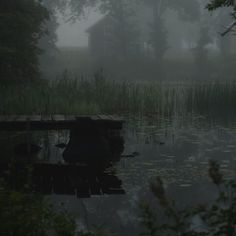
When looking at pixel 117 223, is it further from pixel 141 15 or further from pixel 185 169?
pixel 141 15

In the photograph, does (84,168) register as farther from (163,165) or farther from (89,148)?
(163,165)

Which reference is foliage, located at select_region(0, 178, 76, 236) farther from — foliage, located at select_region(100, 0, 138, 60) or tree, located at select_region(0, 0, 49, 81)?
foliage, located at select_region(100, 0, 138, 60)

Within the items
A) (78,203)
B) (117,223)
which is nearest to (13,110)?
(78,203)

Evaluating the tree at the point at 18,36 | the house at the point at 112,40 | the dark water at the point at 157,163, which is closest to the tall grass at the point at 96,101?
the tree at the point at 18,36

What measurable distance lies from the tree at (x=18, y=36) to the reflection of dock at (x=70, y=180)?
20.8 feet

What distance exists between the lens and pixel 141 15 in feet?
240

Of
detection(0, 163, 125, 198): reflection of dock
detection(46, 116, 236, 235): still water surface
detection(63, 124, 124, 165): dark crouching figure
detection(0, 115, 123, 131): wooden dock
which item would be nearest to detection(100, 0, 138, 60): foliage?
detection(46, 116, 236, 235): still water surface

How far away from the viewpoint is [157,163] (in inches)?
387

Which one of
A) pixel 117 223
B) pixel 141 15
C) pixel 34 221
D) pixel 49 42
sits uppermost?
pixel 141 15

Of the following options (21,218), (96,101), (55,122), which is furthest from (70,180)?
(96,101)

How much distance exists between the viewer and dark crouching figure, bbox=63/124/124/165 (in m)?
10.4

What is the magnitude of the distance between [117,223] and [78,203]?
1.05 meters

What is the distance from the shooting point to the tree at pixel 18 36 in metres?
15.1

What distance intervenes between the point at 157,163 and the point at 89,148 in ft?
5.17
